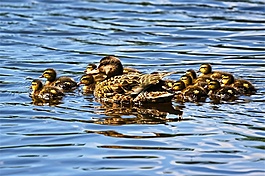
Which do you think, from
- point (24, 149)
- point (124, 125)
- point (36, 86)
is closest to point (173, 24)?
point (36, 86)

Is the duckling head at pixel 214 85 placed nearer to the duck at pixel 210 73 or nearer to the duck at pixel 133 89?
the duck at pixel 210 73

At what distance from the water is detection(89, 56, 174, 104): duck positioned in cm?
18

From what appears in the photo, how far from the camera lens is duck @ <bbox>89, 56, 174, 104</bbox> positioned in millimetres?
10070

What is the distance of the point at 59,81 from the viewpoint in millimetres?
11039

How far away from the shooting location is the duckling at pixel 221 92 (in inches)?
404

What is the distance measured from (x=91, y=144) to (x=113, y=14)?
893 centimetres

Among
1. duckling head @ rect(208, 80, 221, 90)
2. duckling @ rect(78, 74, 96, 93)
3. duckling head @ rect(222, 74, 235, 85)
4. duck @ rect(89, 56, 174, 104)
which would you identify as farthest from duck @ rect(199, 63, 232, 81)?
duckling @ rect(78, 74, 96, 93)

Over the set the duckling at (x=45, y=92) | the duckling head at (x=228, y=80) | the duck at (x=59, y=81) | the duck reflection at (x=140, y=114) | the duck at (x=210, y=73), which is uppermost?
the duck at (x=210, y=73)

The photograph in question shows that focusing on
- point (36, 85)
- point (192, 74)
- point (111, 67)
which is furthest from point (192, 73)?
point (36, 85)

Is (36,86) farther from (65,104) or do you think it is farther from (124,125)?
(124,125)

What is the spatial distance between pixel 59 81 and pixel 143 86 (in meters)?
Result: 1.32

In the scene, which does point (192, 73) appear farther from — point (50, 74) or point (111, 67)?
point (50, 74)

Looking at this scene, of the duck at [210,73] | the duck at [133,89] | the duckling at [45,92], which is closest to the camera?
the duck at [133,89]

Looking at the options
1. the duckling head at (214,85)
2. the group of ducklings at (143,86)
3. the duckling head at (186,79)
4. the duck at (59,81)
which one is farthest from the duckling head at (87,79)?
the duckling head at (214,85)
